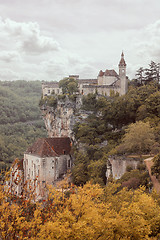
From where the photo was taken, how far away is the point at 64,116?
6738 centimetres

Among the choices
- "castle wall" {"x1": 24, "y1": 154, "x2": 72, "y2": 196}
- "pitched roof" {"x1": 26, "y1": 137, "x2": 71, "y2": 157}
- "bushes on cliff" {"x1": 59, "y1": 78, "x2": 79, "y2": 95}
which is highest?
"bushes on cliff" {"x1": 59, "y1": 78, "x2": 79, "y2": 95}

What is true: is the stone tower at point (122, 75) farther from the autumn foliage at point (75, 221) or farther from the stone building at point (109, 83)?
the autumn foliage at point (75, 221)

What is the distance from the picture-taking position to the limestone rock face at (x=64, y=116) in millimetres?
63438

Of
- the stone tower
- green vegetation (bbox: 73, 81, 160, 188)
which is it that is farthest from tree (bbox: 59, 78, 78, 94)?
the stone tower

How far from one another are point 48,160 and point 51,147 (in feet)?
10.3

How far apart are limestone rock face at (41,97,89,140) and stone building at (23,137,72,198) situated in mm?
4888

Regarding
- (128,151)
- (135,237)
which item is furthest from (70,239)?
(128,151)

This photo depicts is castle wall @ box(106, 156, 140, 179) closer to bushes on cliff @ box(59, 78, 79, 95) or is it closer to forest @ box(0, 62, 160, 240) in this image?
forest @ box(0, 62, 160, 240)

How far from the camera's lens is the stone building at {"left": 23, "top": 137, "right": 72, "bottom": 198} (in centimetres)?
5338

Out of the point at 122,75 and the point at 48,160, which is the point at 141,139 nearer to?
the point at 48,160

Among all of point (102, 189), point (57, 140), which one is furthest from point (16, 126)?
point (102, 189)

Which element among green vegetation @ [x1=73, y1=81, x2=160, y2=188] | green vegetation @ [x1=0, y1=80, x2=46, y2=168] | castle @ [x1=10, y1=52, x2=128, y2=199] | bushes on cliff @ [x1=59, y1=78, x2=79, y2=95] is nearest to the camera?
green vegetation @ [x1=73, y1=81, x2=160, y2=188]

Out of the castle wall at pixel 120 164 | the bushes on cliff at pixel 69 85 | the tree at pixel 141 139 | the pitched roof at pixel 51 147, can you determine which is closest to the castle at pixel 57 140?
the pitched roof at pixel 51 147

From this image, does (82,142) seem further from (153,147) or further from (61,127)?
(153,147)
